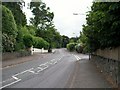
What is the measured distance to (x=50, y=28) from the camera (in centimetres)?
12875

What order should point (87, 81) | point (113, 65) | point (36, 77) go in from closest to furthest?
point (113, 65), point (87, 81), point (36, 77)

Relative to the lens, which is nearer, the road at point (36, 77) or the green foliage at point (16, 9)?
the road at point (36, 77)

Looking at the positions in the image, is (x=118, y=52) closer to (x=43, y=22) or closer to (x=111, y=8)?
(x=111, y=8)

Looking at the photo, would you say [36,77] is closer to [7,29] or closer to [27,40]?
[7,29]

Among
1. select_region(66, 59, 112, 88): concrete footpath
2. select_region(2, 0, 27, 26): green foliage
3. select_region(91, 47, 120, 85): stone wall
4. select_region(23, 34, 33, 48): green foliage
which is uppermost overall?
select_region(2, 0, 27, 26): green foliage

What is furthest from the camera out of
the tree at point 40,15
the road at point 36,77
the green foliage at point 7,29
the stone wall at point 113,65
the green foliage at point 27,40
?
the tree at point 40,15

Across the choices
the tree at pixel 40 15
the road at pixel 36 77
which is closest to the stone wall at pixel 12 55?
the road at pixel 36 77

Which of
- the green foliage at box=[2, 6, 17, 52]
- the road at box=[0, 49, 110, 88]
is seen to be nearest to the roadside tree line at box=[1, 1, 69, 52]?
the green foliage at box=[2, 6, 17, 52]

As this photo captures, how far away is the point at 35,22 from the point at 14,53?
222ft

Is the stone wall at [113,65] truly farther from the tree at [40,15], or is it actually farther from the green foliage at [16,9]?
the tree at [40,15]

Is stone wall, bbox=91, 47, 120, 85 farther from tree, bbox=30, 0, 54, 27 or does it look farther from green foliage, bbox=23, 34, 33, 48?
tree, bbox=30, 0, 54, 27

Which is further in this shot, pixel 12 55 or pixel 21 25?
pixel 21 25

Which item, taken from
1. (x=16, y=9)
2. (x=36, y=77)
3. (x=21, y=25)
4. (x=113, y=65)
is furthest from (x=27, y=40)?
(x=113, y=65)

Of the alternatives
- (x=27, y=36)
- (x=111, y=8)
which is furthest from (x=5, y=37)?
(x=111, y=8)
